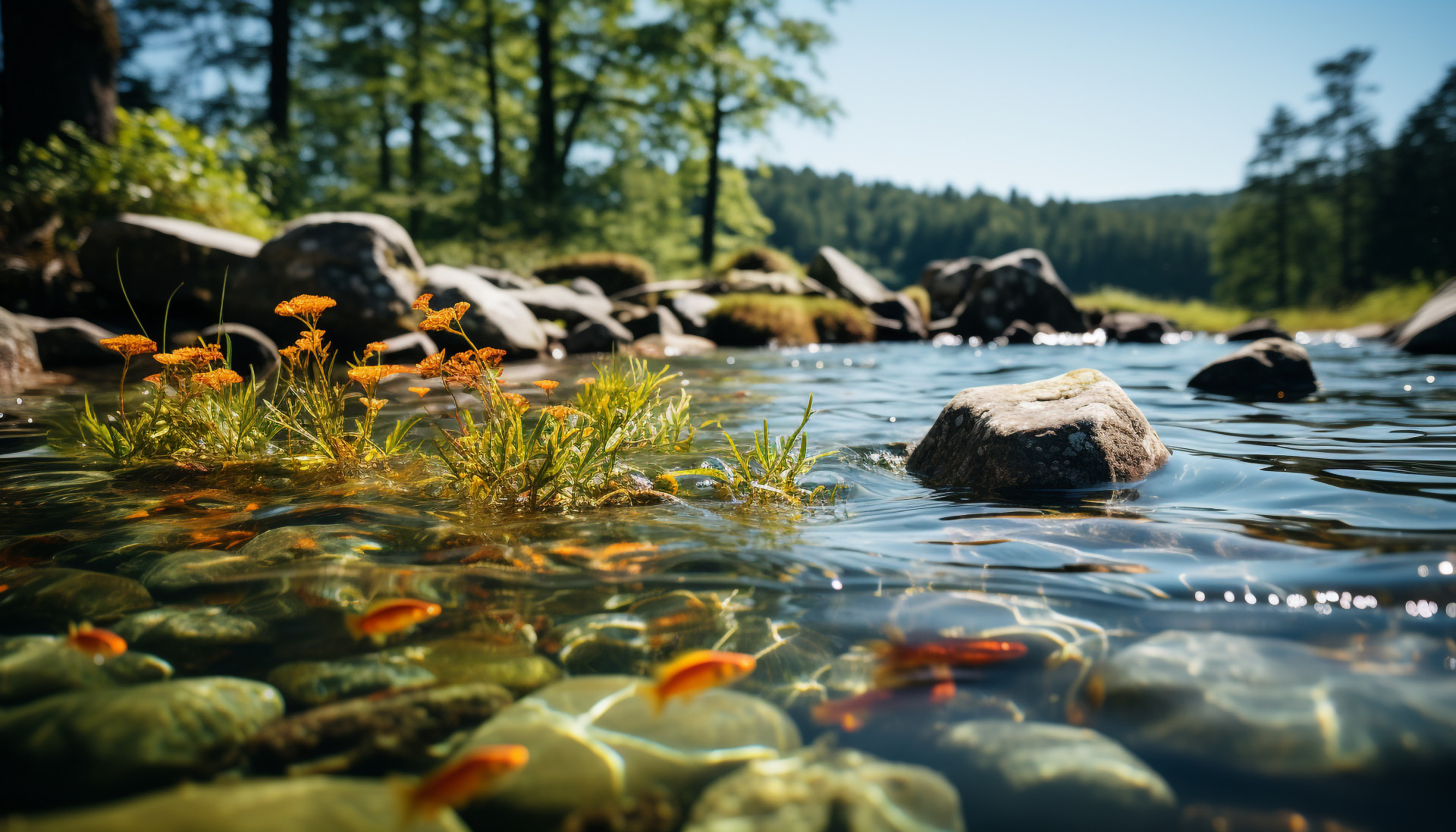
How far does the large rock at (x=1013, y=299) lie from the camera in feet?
68.0

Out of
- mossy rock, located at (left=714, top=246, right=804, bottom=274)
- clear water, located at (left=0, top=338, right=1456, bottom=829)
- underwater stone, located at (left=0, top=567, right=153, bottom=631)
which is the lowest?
underwater stone, located at (left=0, top=567, right=153, bottom=631)

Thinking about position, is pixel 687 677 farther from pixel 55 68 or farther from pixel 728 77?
pixel 728 77

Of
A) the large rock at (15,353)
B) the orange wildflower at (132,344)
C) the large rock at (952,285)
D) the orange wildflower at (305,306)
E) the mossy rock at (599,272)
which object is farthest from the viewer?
the large rock at (952,285)

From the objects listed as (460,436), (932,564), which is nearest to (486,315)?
(460,436)

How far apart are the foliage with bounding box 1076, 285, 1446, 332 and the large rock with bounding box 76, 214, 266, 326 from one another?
27.1 meters

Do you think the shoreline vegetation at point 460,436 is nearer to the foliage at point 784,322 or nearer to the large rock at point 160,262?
the large rock at point 160,262

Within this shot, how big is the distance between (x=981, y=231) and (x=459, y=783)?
114 m

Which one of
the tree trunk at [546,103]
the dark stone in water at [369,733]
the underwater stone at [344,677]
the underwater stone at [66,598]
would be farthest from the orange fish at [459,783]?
the tree trunk at [546,103]

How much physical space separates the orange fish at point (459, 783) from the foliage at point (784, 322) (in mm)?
14307

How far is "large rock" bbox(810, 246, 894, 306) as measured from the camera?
2028cm

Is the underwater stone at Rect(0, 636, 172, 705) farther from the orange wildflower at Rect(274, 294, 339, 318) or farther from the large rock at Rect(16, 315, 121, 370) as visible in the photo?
the large rock at Rect(16, 315, 121, 370)

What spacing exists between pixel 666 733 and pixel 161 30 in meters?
32.1

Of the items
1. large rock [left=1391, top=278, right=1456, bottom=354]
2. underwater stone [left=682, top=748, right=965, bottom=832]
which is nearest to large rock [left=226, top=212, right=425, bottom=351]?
underwater stone [left=682, top=748, right=965, bottom=832]

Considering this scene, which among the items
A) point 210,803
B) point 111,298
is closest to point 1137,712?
→ point 210,803
